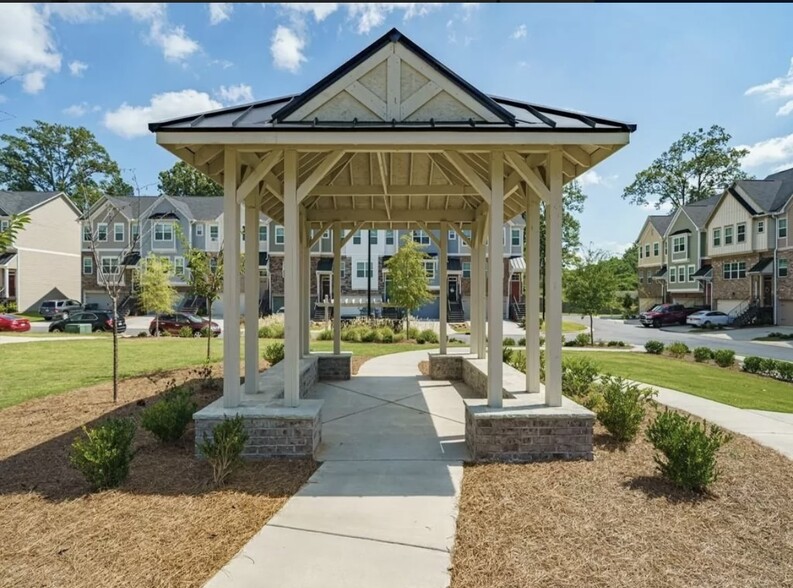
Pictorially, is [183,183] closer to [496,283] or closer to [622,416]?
[496,283]

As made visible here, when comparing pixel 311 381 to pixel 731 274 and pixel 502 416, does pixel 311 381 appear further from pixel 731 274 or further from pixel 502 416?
pixel 731 274

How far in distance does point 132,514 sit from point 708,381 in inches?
510

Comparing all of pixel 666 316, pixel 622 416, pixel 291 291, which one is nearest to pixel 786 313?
pixel 666 316

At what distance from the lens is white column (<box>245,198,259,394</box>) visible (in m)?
6.71

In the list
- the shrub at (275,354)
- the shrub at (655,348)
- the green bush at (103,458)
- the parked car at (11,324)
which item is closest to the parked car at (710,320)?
the shrub at (655,348)

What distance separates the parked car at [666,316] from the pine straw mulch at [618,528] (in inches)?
1235

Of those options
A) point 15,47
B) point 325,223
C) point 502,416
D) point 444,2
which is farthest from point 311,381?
point 444,2

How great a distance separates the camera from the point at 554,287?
5824 mm

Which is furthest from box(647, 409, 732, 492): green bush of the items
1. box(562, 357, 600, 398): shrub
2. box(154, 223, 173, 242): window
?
box(154, 223, 173, 242): window

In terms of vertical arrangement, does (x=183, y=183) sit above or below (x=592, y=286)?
above

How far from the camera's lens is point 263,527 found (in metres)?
3.83

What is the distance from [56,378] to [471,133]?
1050cm

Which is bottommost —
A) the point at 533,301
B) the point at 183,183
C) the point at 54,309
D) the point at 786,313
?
the point at 786,313

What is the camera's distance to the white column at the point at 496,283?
5715mm
